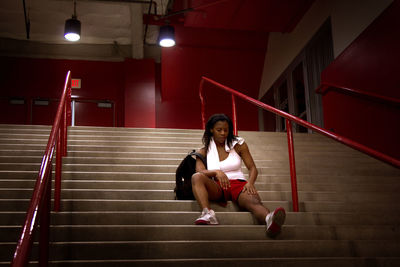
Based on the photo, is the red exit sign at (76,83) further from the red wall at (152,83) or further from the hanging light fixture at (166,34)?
the hanging light fixture at (166,34)

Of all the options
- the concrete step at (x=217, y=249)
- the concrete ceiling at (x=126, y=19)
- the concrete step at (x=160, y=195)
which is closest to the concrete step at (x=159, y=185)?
the concrete step at (x=160, y=195)

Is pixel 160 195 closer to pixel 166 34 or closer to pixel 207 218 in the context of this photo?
pixel 207 218

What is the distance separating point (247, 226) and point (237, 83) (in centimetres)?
853

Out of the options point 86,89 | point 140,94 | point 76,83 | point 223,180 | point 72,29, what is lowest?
point 223,180

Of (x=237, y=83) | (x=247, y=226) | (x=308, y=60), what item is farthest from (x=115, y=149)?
→ (x=237, y=83)

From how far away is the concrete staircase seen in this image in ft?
8.59

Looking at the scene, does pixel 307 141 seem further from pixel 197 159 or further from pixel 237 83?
pixel 237 83

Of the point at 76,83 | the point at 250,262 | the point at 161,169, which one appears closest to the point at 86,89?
the point at 76,83

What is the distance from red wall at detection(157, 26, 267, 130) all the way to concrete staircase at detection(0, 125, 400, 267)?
5555 millimetres

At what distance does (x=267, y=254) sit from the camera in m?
2.71

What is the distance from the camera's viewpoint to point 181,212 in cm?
321

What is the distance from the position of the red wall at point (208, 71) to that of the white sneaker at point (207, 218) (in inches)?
302

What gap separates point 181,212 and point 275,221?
775 millimetres

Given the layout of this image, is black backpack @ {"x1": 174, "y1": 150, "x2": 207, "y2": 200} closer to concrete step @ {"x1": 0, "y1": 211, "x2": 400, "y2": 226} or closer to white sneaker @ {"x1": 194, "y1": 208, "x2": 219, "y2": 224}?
concrete step @ {"x1": 0, "y1": 211, "x2": 400, "y2": 226}
